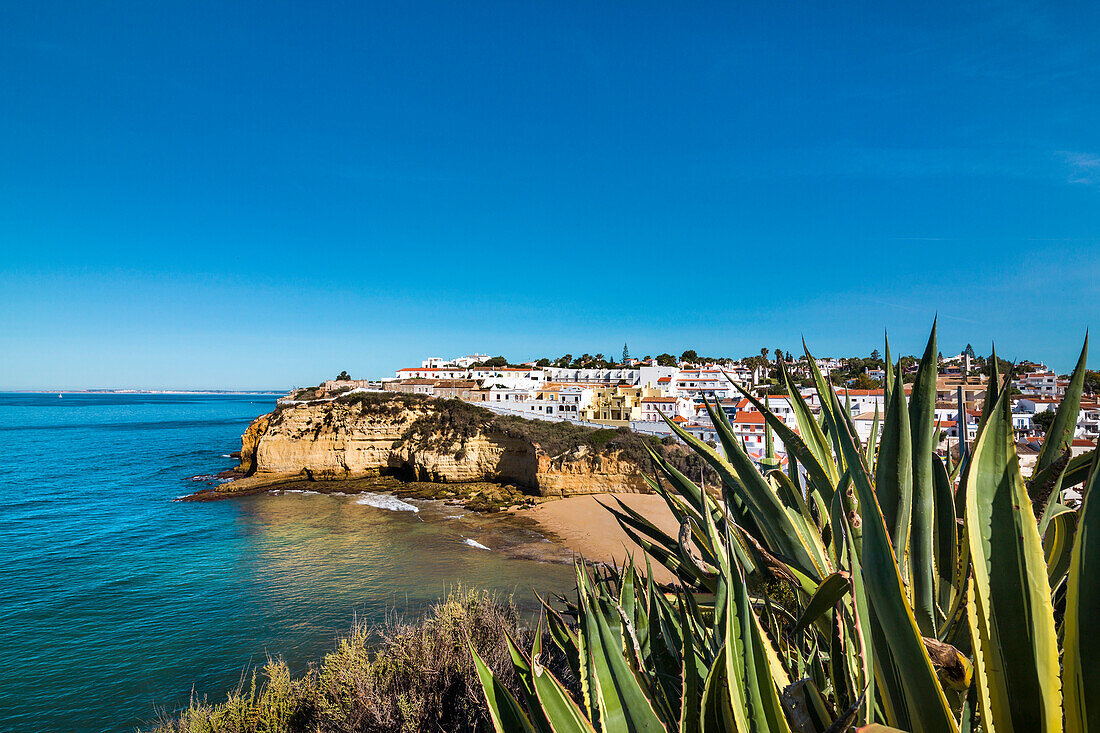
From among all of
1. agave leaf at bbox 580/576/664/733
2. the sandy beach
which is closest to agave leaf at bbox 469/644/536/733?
agave leaf at bbox 580/576/664/733

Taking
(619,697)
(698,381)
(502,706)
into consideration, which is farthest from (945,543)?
(698,381)

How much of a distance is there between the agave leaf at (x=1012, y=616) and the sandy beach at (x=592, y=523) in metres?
16.2

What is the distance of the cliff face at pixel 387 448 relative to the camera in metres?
29.9

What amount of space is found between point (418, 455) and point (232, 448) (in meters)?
27.8

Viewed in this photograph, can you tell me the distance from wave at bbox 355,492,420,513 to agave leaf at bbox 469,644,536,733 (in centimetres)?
2488

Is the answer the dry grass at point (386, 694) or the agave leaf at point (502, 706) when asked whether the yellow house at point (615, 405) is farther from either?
the agave leaf at point (502, 706)

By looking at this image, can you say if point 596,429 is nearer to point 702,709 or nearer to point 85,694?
point 85,694

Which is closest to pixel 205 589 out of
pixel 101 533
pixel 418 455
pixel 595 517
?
pixel 101 533

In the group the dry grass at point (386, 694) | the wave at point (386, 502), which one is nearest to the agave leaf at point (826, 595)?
the dry grass at point (386, 694)

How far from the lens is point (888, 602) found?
88cm

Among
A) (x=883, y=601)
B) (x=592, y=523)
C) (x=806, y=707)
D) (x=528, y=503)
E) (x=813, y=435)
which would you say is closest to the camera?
(x=883, y=601)

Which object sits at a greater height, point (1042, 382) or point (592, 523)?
point (1042, 382)

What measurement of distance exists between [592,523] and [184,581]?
1384cm

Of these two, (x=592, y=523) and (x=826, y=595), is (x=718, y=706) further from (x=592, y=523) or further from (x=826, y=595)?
(x=592, y=523)
